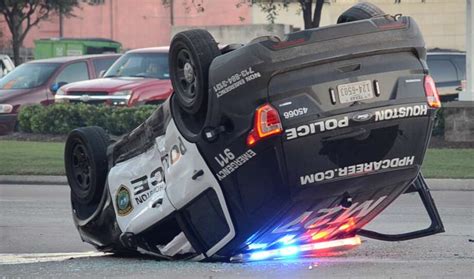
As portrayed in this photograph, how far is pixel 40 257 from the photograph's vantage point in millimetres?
8438

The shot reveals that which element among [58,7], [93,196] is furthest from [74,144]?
[58,7]

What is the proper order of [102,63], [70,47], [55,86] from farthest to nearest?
[70,47] < [102,63] < [55,86]

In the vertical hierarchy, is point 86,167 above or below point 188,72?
below

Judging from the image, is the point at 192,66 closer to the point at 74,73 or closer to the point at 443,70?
the point at 74,73

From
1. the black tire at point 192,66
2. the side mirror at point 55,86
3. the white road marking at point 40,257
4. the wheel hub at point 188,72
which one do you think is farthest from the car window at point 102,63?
the wheel hub at point 188,72

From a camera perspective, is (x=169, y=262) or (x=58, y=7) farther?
(x=58, y=7)

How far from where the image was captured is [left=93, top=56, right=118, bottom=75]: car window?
941 inches

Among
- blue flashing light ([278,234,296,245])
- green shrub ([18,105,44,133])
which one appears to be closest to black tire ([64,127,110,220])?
blue flashing light ([278,234,296,245])

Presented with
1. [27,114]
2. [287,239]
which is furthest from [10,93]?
[287,239]

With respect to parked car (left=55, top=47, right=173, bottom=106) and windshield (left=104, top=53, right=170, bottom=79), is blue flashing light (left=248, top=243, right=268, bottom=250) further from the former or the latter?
windshield (left=104, top=53, right=170, bottom=79)

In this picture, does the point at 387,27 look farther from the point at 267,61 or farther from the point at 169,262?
the point at 169,262

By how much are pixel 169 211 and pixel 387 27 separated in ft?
6.50

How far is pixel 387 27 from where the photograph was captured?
6.39m

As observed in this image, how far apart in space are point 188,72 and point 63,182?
29.9ft
